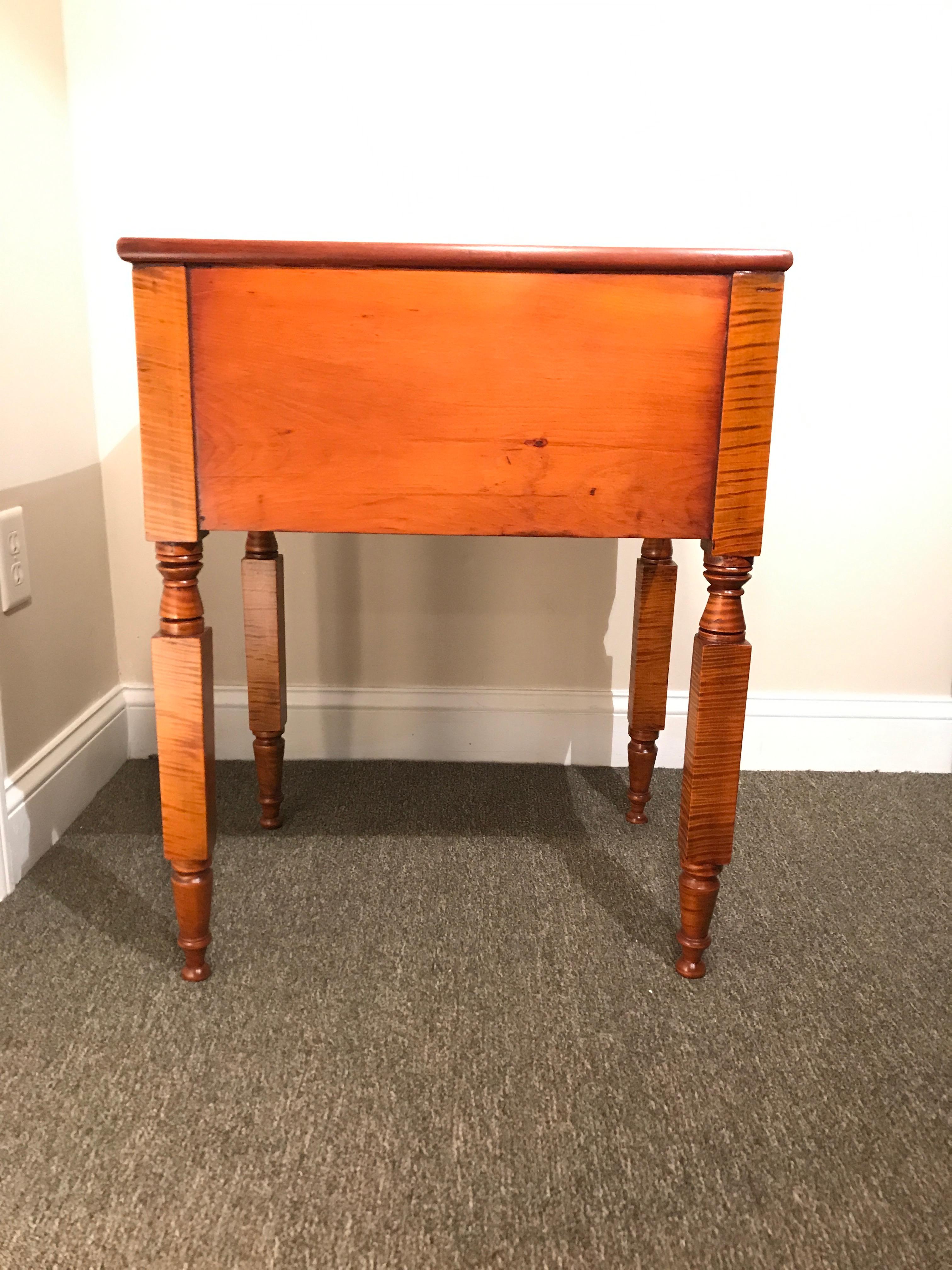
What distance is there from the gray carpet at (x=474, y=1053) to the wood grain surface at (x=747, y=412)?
1.47ft

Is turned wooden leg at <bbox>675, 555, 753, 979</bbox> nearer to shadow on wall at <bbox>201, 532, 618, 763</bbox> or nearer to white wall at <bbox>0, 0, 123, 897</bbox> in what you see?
shadow on wall at <bbox>201, 532, 618, 763</bbox>

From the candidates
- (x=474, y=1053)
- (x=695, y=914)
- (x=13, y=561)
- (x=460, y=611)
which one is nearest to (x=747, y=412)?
(x=695, y=914)

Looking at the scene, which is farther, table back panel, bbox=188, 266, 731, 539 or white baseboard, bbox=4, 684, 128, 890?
white baseboard, bbox=4, 684, 128, 890

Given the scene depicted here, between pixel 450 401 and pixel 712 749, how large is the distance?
40cm

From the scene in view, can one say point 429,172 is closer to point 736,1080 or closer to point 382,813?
point 382,813

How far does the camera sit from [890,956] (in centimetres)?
96

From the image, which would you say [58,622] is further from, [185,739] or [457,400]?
[457,400]

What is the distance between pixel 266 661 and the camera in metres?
1.16

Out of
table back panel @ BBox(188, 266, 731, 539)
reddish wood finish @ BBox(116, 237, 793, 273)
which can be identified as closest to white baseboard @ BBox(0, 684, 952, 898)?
table back panel @ BBox(188, 266, 731, 539)

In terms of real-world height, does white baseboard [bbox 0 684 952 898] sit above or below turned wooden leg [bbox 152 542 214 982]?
below

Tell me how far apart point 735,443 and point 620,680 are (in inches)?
27.9

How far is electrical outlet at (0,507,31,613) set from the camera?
1.08m

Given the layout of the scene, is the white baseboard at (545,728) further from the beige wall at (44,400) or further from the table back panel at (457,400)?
the table back panel at (457,400)

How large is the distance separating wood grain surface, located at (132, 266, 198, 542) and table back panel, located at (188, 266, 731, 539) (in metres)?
0.01
